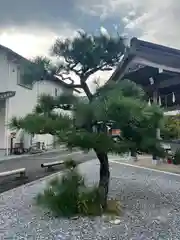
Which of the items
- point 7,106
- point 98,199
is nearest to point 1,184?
point 98,199

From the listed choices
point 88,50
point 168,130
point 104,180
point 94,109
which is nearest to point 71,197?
point 104,180

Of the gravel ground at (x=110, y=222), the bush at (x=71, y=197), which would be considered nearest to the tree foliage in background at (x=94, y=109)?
the bush at (x=71, y=197)

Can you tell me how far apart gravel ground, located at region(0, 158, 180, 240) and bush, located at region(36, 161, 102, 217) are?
169mm

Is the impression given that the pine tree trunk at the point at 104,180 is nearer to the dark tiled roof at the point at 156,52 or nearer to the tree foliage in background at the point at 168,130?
the tree foliage in background at the point at 168,130

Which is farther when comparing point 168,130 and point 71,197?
point 168,130

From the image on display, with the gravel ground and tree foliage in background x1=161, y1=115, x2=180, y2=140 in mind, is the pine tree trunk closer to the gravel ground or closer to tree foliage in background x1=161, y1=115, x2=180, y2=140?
the gravel ground

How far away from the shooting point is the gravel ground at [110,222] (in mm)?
3580

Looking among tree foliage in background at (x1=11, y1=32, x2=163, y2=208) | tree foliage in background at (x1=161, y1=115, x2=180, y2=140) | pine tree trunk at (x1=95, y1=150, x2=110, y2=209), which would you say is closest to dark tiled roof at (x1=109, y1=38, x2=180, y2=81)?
tree foliage in background at (x1=11, y1=32, x2=163, y2=208)

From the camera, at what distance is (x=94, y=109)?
3.92 meters

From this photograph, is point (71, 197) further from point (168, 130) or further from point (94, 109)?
point (168, 130)

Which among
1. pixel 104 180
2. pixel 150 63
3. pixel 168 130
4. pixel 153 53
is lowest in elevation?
pixel 104 180

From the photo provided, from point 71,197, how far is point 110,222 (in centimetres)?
70

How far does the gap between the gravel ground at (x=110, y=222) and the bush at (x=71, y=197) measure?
6.7 inches

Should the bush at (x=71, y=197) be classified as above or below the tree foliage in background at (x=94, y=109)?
below
